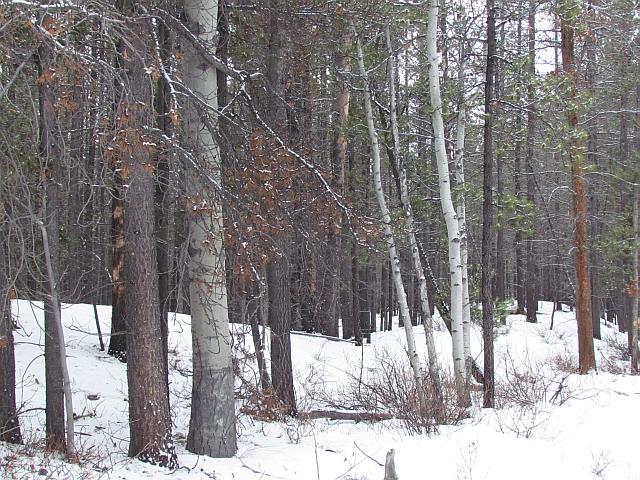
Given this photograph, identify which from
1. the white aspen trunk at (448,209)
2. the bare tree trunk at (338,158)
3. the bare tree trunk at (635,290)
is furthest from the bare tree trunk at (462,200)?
the bare tree trunk at (635,290)

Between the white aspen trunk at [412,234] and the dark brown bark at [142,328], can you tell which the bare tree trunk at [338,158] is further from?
the dark brown bark at [142,328]

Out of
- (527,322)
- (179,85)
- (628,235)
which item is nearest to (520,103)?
(179,85)

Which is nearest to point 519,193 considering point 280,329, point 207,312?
point 280,329

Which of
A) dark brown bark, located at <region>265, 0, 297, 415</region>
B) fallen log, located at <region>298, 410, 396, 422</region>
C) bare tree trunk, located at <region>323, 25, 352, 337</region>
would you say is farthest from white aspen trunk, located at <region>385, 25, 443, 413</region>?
dark brown bark, located at <region>265, 0, 297, 415</region>

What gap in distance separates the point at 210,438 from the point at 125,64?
385 centimetres

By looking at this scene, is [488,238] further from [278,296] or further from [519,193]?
[519,193]

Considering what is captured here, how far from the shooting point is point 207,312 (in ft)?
20.6

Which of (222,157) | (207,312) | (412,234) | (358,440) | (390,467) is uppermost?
(222,157)

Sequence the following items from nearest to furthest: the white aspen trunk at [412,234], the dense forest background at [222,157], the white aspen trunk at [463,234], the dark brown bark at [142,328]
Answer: the dense forest background at [222,157] < the dark brown bark at [142,328] < the white aspen trunk at [463,234] < the white aspen trunk at [412,234]

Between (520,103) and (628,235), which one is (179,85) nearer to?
(520,103)

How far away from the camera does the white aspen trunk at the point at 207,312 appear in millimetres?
6172

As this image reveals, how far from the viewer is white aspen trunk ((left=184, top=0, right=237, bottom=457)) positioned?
6172 millimetres

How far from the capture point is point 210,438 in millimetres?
6277

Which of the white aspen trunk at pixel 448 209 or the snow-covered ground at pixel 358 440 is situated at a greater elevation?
the white aspen trunk at pixel 448 209
